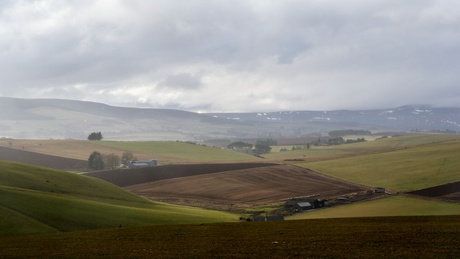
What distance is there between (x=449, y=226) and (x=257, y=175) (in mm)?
72128

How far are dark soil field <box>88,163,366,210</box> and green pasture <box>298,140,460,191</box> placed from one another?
573 cm

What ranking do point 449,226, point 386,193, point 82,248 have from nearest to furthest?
point 82,248, point 449,226, point 386,193

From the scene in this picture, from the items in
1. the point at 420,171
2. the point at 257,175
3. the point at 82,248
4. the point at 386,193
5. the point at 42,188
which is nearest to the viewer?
the point at 82,248

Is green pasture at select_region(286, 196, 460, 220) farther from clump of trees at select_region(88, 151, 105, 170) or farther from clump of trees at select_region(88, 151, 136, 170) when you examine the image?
clump of trees at select_region(88, 151, 136, 170)

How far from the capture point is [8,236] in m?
37.1

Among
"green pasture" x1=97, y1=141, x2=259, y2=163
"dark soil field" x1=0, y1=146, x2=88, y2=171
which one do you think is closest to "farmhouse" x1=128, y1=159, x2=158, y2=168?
"dark soil field" x1=0, y1=146, x2=88, y2=171

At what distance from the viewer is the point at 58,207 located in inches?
1859

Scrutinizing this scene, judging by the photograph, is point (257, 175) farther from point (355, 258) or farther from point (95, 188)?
point (355, 258)

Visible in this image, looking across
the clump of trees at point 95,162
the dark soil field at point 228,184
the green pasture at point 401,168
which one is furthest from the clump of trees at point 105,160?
the green pasture at point 401,168

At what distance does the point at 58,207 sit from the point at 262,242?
23.3 meters

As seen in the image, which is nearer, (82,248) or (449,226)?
(82,248)

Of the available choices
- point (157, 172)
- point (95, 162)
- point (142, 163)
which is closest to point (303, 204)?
point (157, 172)

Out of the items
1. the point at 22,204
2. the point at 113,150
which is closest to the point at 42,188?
the point at 22,204

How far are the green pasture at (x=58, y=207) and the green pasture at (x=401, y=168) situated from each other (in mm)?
42642
